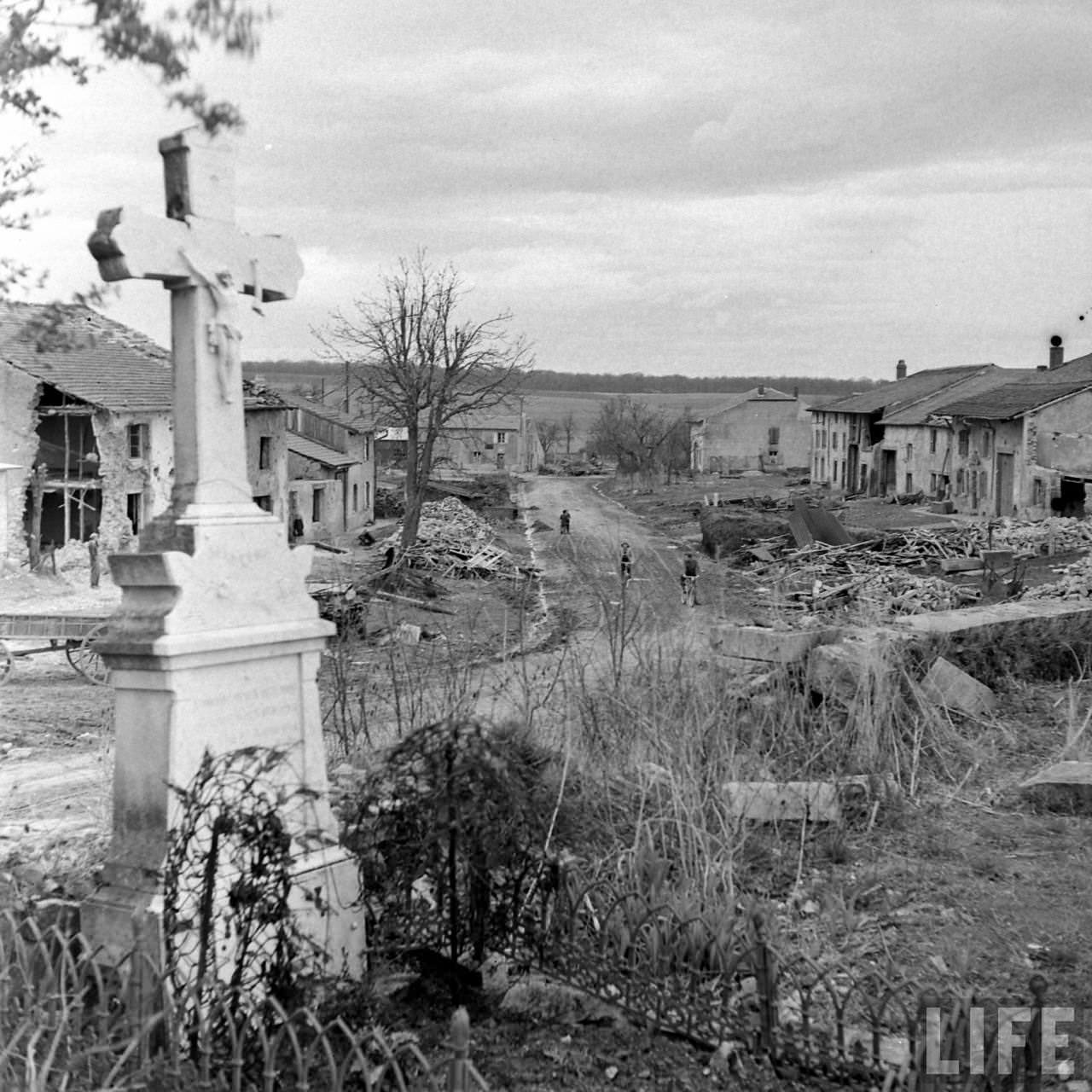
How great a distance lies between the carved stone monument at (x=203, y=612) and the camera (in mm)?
5047

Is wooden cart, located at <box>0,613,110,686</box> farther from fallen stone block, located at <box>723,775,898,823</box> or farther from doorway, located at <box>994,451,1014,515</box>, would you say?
doorway, located at <box>994,451,1014,515</box>

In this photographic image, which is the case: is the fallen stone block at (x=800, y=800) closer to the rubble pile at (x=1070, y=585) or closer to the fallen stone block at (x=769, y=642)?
the fallen stone block at (x=769, y=642)

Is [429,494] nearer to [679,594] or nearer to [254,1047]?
[679,594]

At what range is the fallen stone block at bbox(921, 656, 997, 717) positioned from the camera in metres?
9.09

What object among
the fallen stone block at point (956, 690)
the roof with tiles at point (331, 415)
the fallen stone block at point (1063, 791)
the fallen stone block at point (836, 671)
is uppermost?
the roof with tiles at point (331, 415)

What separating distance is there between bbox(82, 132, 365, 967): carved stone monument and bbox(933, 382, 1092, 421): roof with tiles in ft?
125

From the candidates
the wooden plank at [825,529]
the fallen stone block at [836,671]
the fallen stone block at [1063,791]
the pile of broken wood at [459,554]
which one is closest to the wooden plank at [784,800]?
the fallen stone block at [1063,791]

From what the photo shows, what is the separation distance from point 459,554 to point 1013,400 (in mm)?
20727

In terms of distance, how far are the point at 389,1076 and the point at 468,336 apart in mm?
35418

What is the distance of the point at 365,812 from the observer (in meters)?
5.47

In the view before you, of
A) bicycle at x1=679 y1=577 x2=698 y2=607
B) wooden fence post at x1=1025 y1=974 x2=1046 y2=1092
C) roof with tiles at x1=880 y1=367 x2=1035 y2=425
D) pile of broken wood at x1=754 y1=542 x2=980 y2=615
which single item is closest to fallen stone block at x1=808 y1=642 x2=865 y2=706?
wooden fence post at x1=1025 y1=974 x2=1046 y2=1092

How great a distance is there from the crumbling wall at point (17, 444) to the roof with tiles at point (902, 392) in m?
41.0

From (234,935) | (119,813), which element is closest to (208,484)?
(119,813)

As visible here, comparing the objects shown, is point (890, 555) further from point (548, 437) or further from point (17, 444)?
point (548, 437)
